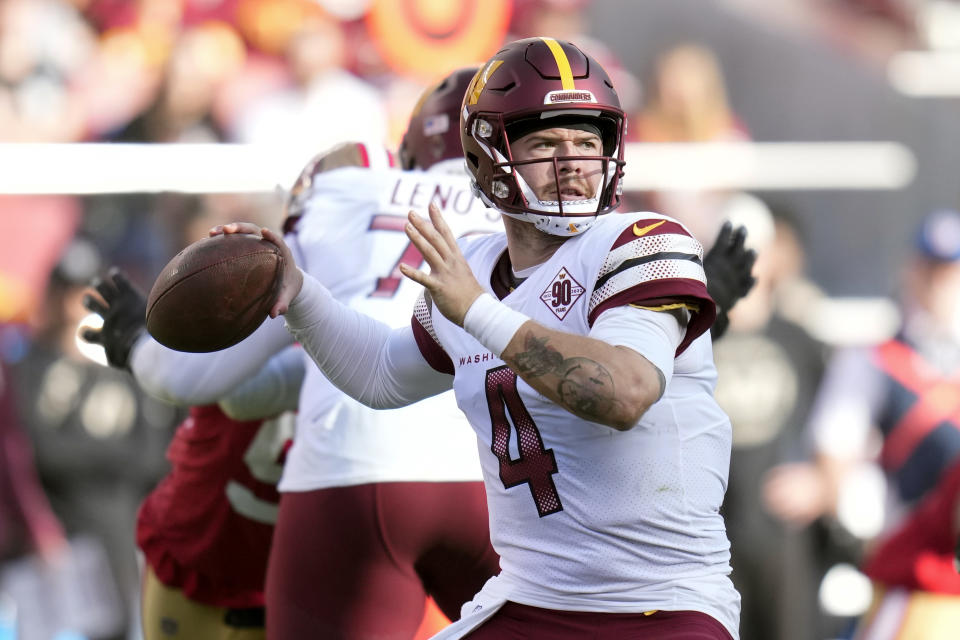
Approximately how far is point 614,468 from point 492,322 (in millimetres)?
363

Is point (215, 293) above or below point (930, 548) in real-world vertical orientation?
above

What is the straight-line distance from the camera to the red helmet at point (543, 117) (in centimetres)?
257

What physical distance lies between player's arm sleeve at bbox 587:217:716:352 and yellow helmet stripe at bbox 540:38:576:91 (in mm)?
332

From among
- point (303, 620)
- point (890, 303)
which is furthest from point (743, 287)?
point (890, 303)

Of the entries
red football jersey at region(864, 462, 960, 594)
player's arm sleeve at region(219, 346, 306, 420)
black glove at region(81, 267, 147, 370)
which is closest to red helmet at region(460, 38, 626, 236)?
player's arm sleeve at region(219, 346, 306, 420)

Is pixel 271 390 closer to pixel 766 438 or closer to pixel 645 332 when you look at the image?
pixel 645 332

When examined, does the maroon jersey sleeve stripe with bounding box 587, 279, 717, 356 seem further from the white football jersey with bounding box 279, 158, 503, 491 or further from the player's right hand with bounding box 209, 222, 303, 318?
the white football jersey with bounding box 279, 158, 503, 491

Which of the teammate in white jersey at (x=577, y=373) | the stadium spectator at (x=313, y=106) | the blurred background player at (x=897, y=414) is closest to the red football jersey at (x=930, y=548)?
the blurred background player at (x=897, y=414)

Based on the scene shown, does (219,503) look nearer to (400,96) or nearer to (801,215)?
(400,96)

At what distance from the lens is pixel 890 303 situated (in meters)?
9.37

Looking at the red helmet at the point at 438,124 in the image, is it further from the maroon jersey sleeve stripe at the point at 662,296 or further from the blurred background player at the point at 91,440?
the blurred background player at the point at 91,440

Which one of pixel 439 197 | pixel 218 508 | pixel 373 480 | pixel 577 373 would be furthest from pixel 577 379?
pixel 218 508

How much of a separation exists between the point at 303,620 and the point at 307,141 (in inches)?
195

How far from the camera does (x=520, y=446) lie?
8.38 ft
